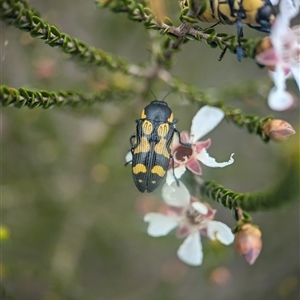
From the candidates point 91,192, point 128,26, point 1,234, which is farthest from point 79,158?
point 1,234

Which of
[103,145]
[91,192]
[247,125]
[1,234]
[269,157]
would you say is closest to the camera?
[247,125]

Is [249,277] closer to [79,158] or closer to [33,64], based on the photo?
[79,158]

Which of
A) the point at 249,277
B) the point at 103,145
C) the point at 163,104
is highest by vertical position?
the point at 163,104

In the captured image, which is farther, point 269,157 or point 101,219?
point 269,157

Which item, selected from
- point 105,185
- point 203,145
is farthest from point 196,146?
point 105,185

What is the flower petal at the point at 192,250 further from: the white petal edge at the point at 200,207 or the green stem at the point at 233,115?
the green stem at the point at 233,115

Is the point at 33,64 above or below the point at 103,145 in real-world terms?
above

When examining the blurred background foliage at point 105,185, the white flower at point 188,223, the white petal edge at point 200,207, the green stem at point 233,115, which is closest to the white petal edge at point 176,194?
the white flower at point 188,223
